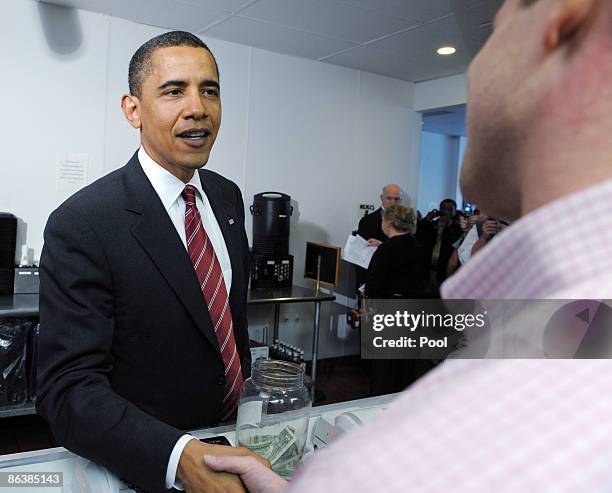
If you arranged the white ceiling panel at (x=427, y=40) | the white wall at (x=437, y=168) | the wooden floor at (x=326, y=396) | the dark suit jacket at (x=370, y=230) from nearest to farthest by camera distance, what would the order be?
the wooden floor at (x=326, y=396) < the white ceiling panel at (x=427, y=40) < the dark suit jacket at (x=370, y=230) < the white wall at (x=437, y=168)

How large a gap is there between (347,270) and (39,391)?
3891 mm

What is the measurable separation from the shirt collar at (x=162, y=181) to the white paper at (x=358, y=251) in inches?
118

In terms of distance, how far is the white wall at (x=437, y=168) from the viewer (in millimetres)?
9534

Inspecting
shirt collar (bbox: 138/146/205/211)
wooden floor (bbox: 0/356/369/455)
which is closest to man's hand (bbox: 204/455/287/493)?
shirt collar (bbox: 138/146/205/211)

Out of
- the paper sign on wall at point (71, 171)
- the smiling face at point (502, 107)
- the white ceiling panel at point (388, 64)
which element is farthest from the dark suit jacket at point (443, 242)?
the smiling face at point (502, 107)

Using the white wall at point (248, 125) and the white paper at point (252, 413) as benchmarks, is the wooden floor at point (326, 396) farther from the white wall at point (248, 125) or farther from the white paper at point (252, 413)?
the white paper at point (252, 413)

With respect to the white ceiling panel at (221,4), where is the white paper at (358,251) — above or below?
below

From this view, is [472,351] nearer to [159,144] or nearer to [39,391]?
[39,391]

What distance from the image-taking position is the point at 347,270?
4840 millimetres

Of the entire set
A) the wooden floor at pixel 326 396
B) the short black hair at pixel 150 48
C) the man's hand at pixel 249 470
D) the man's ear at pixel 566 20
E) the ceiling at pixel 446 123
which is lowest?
the wooden floor at pixel 326 396

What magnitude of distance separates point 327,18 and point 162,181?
250 centimetres

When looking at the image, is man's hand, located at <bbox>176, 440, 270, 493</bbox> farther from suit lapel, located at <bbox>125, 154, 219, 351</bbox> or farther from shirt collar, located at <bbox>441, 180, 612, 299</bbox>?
shirt collar, located at <bbox>441, 180, 612, 299</bbox>

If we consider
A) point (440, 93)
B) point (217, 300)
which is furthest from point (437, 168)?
point (217, 300)

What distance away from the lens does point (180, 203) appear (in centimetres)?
137
